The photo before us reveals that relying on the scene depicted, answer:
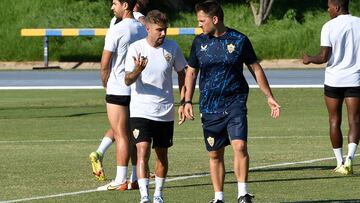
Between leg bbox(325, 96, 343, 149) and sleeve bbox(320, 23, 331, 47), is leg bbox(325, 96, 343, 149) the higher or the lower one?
the lower one

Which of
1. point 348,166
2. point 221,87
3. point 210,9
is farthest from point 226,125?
point 348,166

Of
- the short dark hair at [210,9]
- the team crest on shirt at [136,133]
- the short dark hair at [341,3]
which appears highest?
the short dark hair at [210,9]

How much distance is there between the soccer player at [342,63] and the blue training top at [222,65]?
3060 millimetres

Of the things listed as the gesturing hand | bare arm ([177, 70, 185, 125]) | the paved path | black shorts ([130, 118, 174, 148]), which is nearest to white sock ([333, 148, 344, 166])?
bare arm ([177, 70, 185, 125])

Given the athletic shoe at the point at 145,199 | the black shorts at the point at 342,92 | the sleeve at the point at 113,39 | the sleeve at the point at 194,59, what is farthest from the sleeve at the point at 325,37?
the athletic shoe at the point at 145,199

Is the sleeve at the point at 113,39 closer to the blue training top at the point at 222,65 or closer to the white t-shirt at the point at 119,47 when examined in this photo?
the white t-shirt at the point at 119,47

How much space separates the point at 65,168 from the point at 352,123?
3.56 m

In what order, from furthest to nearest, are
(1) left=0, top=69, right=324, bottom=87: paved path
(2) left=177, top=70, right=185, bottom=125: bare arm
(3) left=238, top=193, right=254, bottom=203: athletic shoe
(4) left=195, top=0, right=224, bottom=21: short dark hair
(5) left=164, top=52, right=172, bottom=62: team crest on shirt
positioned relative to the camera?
(1) left=0, top=69, right=324, bottom=87: paved path < (5) left=164, top=52, right=172, bottom=62: team crest on shirt < (2) left=177, top=70, right=185, bottom=125: bare arm < (4) left=195, top=0, right=224, bottom=21: short dark hair < (3) left=238, top=193, right=254, bottom=203: athletic shoe

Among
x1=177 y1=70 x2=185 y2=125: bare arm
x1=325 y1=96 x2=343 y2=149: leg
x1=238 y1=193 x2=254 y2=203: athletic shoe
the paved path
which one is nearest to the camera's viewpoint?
x1=238 y1=193 x2=254 y2=203: athletic shoe

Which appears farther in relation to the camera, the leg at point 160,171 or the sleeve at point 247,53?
the leg at point 160,171

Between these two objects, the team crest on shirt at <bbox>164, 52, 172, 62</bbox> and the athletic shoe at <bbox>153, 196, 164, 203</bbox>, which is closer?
the athletic shoe at <bbox>153, 196, 164, 203</bbox>

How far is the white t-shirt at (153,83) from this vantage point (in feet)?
39.3

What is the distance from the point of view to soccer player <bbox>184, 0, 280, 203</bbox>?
11.5 meters

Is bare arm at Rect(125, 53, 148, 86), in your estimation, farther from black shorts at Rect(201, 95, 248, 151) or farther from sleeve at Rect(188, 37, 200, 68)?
black shorts at Rect(201, 95, 248, 151)
